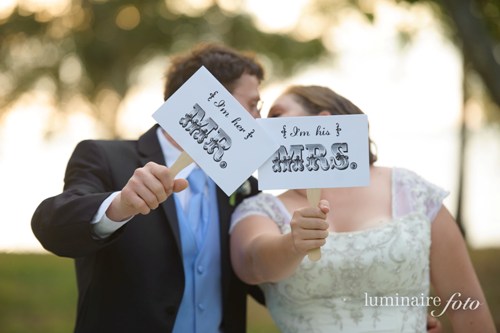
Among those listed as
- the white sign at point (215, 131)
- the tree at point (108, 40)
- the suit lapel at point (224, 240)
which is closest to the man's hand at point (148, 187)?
the white sign at point (215, 131)

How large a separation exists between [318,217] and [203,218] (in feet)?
2.74

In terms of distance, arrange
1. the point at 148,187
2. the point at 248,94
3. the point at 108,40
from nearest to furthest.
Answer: the point at 148,187 < the point at 248,94 < the point at 108,40

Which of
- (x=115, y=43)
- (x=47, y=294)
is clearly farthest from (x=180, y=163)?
(x=115, y=43)

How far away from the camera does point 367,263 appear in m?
3.24

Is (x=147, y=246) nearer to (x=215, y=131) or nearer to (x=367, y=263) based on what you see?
(x=215, y=131)

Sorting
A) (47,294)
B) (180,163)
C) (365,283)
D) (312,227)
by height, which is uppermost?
(47,294)

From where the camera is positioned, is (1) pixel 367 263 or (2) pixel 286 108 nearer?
(1) pixel 367 263

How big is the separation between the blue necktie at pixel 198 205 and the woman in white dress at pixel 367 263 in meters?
0.15

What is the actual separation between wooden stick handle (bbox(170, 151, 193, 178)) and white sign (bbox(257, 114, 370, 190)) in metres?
0.28

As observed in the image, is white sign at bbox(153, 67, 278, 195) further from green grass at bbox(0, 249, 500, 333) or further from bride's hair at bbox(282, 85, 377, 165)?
green grass at bbox(0, 249, 500, 333)

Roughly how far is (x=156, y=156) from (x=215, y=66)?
509 mm

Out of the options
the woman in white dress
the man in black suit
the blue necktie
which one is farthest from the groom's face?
the blue necktie

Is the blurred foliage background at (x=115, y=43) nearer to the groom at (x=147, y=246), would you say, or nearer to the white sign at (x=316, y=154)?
the groom at (x=147, y=246)

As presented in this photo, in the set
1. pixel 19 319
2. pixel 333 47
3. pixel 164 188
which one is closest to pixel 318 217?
pixel 164 188
